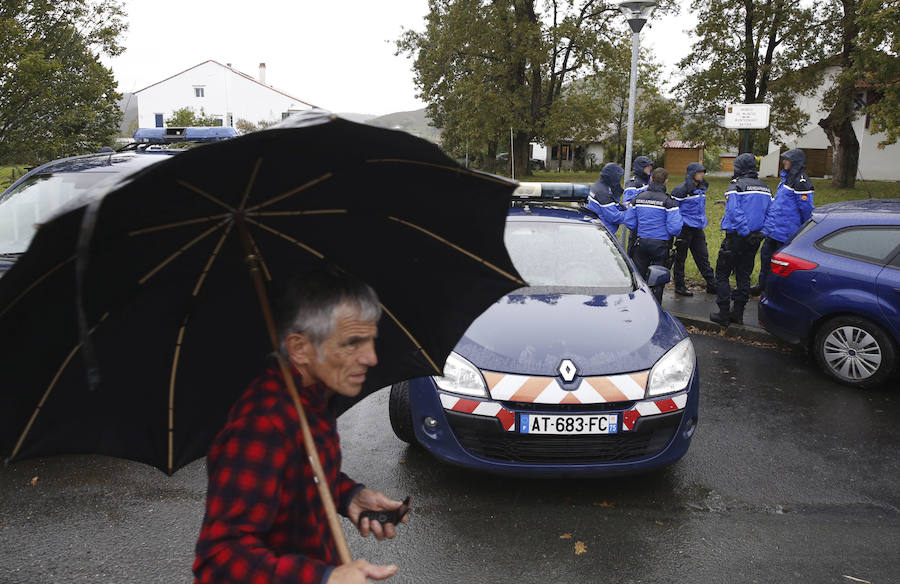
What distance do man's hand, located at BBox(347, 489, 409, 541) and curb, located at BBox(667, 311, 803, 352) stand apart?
6.84 m

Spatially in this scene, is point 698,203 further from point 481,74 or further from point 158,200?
point 481,74

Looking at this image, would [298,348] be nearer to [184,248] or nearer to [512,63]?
[184,248]

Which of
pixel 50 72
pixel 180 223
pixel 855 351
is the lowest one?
pixel 855 351

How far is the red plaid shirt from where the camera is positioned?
53.1 inches

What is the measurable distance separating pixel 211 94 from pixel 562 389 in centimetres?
6779

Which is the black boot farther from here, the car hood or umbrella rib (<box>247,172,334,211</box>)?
umbrella rib (<box>247,172,334,211</box>)

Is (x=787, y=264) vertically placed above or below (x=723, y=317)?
above

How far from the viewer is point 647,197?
8.91 m

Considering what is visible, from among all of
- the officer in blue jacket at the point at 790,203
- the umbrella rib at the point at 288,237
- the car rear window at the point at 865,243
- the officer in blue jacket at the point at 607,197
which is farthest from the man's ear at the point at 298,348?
the officer in blue jacket at the point at 790,203

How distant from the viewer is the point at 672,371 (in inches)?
165

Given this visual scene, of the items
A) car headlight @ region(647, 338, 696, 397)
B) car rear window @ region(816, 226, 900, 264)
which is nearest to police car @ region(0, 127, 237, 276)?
car headlight @ region(647, 338, 696, 397)

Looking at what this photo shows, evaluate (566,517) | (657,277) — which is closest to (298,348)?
(566,517)

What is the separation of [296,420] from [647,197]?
8.04m

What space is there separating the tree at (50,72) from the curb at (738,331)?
35.5ft
